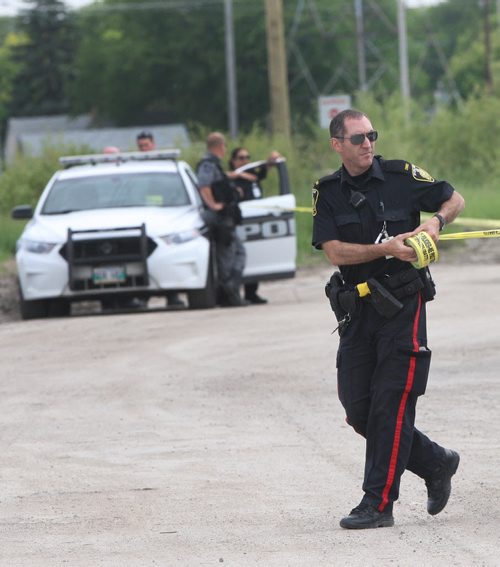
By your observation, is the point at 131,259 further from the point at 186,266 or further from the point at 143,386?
the point at 143,386

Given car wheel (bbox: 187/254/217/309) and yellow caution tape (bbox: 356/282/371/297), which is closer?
yellow caution tape (bbox: 356/282/371/297)

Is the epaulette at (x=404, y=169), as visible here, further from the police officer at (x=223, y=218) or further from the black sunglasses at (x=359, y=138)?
the police officer at (x=223, y=218)

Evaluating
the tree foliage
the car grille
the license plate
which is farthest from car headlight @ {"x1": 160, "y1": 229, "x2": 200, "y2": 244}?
the tree foliage

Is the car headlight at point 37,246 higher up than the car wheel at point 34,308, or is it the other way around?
the car headlight at point 37,246

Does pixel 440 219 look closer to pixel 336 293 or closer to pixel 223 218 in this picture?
pixel 336 293

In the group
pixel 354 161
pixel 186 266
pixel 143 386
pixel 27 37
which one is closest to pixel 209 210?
pixel 186 266

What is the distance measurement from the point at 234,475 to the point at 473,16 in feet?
399

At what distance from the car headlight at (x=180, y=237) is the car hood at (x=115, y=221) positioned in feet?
0.12

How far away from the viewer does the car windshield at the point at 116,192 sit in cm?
1752

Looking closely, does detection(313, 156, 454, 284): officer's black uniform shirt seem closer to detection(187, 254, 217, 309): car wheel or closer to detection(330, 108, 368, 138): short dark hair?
detection(330, 108, 368, 138): short dark hair

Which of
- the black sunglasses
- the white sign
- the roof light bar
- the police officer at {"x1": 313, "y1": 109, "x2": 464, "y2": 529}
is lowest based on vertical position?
the white sign

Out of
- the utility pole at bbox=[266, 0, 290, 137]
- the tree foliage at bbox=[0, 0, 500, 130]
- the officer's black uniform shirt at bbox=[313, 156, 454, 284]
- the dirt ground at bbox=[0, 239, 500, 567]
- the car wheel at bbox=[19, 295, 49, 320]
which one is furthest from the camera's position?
the tree foliage at bbox=[0, 0, 500, 130]

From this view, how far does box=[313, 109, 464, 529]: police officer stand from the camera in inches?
273

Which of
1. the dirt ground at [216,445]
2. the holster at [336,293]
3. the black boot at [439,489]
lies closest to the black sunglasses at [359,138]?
the holster at [336,293]
